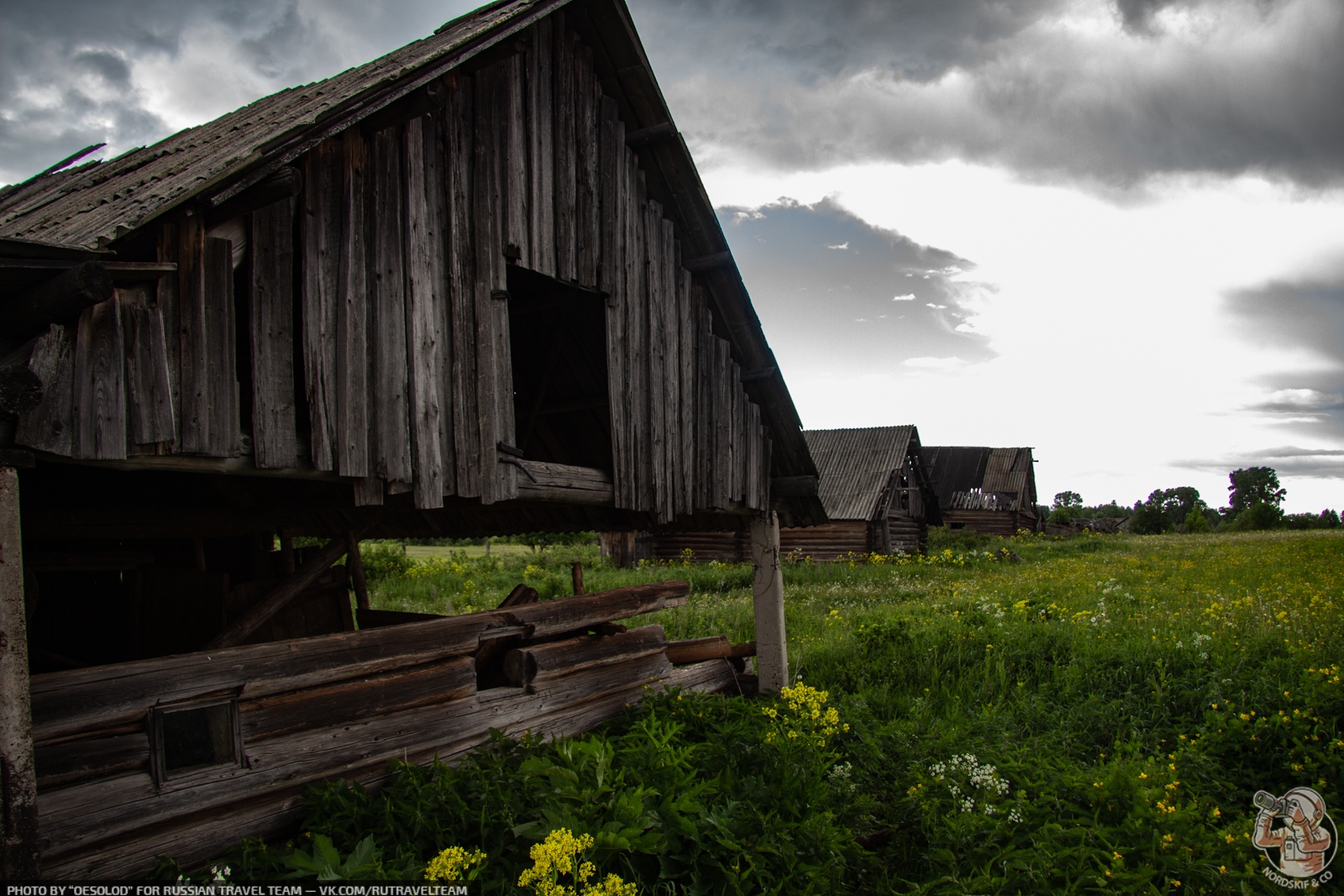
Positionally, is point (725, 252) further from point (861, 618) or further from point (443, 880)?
point (861, 618)

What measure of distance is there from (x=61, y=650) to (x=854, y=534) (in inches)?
843

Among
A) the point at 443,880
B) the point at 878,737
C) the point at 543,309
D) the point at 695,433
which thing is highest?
the point at 543,309

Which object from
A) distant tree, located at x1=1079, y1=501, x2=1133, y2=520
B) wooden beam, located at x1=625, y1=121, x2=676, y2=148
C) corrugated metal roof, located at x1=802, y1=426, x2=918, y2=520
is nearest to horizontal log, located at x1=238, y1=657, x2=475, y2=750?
wooden beam, located at x1=625, y1=121, x2=676, y2=148

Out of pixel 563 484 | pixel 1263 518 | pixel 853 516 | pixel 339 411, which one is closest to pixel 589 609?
pixel 563 484

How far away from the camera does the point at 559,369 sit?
301 inches

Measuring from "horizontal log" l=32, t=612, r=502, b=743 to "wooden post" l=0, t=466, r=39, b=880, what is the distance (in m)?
0.32

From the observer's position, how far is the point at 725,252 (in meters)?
6.36

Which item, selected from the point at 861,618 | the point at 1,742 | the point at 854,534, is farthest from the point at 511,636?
the point at 854,534

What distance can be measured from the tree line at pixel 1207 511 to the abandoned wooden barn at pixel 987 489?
42.4 feet

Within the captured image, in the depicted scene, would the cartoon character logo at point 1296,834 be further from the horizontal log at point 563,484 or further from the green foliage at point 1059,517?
the green foliage at point 1059,517

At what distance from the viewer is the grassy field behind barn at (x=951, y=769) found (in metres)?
3.77

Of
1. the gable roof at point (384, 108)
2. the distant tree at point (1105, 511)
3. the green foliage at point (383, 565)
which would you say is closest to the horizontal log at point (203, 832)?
the gable roof at point (384, 108)

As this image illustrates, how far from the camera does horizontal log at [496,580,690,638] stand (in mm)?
5227

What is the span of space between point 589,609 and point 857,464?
21906 mm
